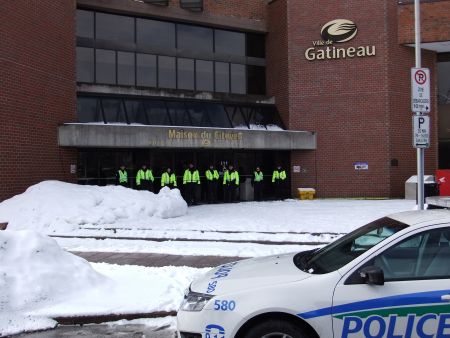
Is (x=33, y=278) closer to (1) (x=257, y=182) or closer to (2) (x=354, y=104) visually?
(1) (x=257, y=182)

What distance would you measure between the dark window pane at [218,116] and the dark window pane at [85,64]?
5.71 m

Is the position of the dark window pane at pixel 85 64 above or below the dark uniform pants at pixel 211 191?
above

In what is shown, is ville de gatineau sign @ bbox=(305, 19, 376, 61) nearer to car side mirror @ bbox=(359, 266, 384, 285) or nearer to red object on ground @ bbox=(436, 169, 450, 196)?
red object on ground @ bbox=(436, 169, 450, 196)

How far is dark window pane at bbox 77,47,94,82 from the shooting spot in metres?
22.8

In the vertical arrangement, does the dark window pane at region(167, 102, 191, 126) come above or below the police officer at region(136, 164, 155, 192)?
above

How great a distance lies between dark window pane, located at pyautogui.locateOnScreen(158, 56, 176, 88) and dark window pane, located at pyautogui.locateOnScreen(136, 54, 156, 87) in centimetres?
31

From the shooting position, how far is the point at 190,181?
22.2 meters

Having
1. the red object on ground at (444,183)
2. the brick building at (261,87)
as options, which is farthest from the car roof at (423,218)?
the red object on ground at (444,183)

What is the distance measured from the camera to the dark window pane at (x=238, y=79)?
26.6 metres

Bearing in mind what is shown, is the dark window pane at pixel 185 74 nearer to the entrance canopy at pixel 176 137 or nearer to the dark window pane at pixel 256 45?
the dark window pane at pixel 256 45

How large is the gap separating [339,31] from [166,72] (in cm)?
879

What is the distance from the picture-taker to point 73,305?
6.48m

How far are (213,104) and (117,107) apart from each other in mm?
4853

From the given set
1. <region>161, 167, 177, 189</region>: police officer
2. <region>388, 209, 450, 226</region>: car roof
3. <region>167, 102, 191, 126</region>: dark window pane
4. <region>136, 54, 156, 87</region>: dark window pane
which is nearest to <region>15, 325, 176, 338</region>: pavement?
<region>388, 209, 450, 226</region>: car roof
